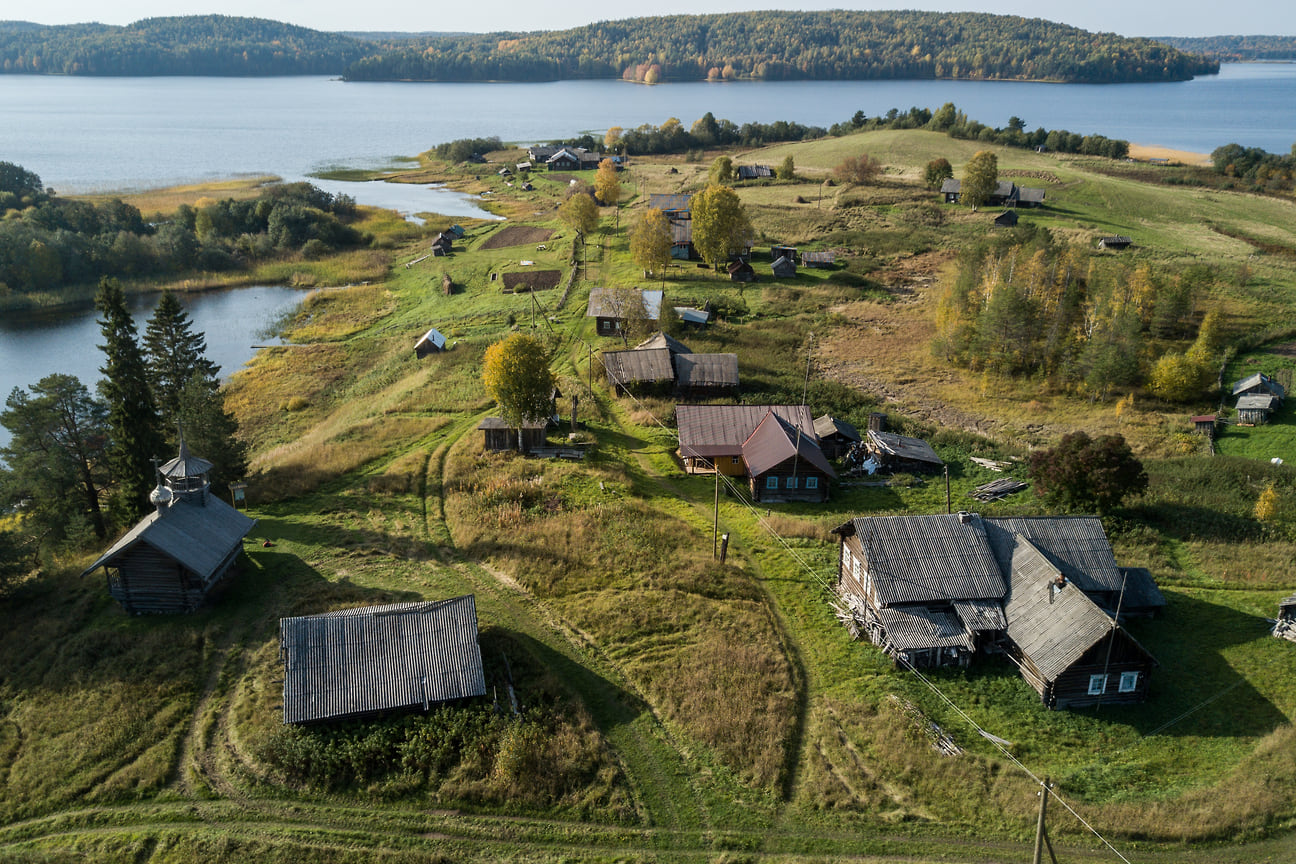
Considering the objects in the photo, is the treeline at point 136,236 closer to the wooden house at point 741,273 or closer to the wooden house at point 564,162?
the wooden house at point 564,162

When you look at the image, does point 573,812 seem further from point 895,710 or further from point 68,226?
point 68,226

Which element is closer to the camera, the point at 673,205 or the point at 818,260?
the point at 818,260

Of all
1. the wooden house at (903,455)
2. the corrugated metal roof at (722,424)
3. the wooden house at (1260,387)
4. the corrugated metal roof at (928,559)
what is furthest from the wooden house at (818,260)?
the corrugated metal roof at (928,559)

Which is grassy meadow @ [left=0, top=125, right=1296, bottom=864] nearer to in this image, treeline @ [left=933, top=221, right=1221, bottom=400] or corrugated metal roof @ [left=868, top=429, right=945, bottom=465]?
corrugated metal roof @ [left=868, top=429, right=945, bottom=465]

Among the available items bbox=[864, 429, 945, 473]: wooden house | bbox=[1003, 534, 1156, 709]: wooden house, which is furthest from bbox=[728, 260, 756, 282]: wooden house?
bbox=[1003, 534, 1156, 709]: wooden house

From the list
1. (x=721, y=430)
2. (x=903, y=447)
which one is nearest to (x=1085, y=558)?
(x=903, y=447)

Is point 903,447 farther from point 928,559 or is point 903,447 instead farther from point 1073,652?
point 1073,652

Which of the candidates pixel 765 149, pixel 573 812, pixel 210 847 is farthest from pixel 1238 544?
pixel 765 149
